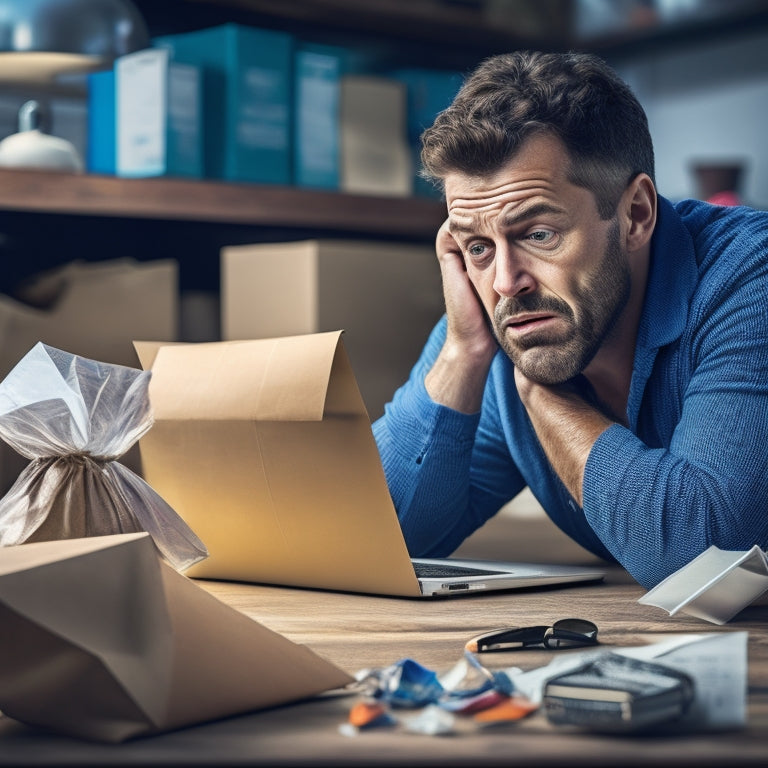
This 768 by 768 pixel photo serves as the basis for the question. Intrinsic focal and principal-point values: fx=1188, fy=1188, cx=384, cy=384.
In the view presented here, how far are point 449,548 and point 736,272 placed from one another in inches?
18.7

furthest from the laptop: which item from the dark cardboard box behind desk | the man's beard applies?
→ the dark cardboard box behind desk

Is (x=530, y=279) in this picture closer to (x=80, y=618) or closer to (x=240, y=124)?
(x=80, y=618)

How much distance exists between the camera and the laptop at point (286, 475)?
3.53 feet

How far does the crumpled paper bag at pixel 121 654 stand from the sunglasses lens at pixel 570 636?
0.19m

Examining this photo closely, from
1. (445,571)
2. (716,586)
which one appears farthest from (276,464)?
(716,586)

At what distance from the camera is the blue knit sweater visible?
112 centimetres

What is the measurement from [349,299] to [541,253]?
0.93 metres

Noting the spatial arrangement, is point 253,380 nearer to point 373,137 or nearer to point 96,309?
point 96,309

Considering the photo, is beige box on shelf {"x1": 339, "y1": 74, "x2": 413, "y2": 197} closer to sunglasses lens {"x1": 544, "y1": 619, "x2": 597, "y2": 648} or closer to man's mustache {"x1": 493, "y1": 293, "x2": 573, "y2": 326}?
man's mustache {"x1": 493, "y1": 293, "x2": 573, "y2": 326}

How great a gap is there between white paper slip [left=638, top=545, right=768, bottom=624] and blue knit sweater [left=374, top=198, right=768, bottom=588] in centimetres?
14

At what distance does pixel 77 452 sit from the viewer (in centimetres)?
95

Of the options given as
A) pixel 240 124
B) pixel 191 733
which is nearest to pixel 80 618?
pixel 191 733

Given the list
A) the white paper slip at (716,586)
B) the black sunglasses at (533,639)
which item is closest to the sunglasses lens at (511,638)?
the black sunglasses at (533,639)

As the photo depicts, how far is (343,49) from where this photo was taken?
2.67 meters
